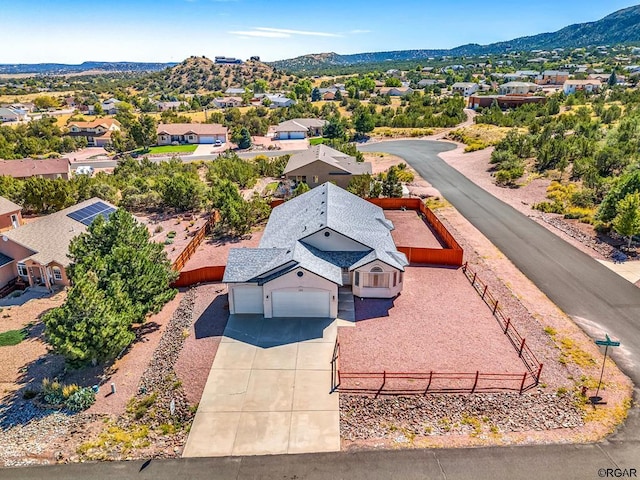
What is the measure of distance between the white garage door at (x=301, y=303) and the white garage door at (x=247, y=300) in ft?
3.00

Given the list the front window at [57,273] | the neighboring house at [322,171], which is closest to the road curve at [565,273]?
the neighboring house at [322,171]

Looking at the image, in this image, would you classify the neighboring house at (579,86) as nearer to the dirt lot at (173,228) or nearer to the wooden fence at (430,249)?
the wooden fence at (430,249)

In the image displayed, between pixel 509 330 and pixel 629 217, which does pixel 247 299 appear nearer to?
pixel 509 330

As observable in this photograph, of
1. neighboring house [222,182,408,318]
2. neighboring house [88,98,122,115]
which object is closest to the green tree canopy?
neighboring house [222,182,408,318]

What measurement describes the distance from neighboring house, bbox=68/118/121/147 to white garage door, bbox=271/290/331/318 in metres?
82.0

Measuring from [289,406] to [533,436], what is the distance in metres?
9.53

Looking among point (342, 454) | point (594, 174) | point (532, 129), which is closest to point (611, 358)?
point (342, 454)

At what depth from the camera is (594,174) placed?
45281 millimetres

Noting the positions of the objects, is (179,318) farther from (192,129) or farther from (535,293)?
(192,129)

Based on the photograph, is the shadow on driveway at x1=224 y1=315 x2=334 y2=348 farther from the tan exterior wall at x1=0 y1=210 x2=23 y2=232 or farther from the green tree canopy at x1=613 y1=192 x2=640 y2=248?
the tan exterior wall at x1=0 y1=210 x2=23 y2=232

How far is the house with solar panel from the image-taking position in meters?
28.7

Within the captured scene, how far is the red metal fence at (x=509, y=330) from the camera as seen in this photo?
20.4 meters

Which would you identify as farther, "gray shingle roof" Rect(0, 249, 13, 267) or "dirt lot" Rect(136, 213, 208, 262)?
"dirt lot" Rect(136, 213, 208, 262)

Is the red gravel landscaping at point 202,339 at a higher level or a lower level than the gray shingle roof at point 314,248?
lower
